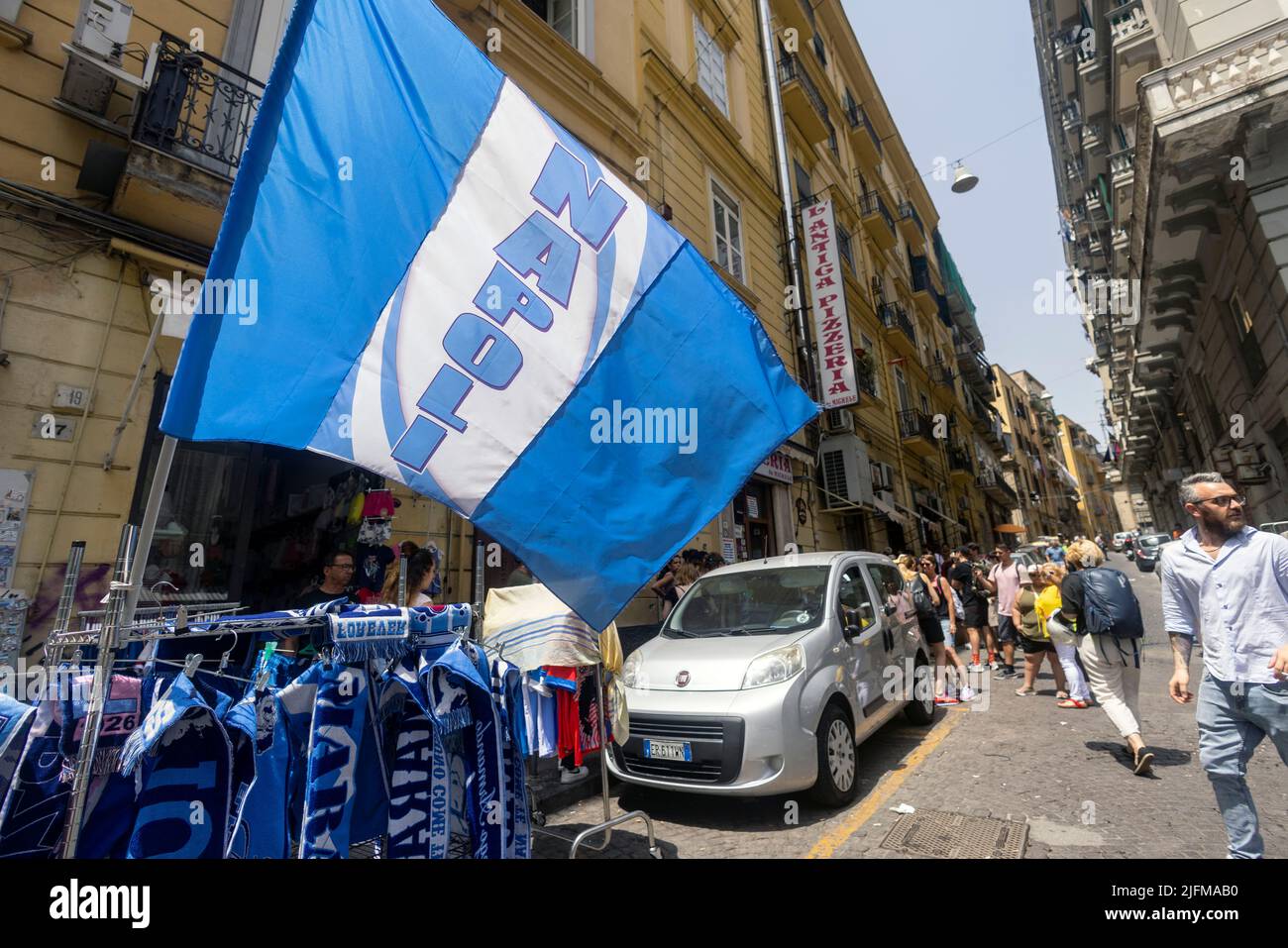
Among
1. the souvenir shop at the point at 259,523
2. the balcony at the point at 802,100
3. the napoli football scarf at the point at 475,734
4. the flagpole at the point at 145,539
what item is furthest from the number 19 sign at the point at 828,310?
the flagpole at the point at 145,539

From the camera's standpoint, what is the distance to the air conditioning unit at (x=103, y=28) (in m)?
4.59

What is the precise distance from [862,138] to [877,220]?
3.74 metres

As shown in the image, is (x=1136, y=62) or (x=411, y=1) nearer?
(x=411, y=1)

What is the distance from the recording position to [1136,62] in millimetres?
13891

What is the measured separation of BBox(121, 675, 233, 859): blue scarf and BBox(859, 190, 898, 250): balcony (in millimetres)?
22590

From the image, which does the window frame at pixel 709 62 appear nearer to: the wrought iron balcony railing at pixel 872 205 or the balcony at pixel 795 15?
the balcony at pixel 795 15

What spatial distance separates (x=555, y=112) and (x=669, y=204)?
2.68m

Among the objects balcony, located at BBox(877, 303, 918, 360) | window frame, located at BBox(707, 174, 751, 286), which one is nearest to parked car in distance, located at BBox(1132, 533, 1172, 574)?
balcony, located at BBox(877, 303, 918, 360)

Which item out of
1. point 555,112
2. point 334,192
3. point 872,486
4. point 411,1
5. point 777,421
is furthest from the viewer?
point 872,486

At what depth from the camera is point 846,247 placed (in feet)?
61.4
